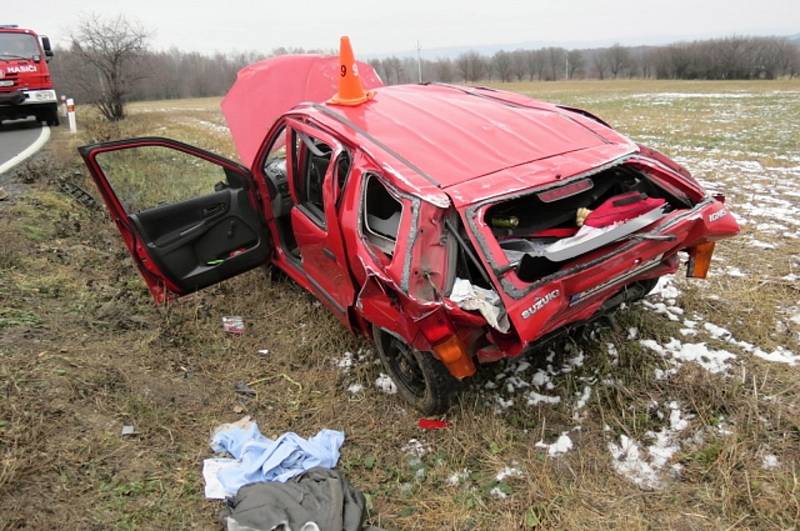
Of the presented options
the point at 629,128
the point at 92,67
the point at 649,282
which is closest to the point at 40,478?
the point at 649,282

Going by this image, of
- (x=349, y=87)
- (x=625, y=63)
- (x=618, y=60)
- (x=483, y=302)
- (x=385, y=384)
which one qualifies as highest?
(x=618, y=60)

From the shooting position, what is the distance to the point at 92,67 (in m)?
20.0

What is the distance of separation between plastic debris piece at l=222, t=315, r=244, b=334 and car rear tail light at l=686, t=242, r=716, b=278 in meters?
3.30

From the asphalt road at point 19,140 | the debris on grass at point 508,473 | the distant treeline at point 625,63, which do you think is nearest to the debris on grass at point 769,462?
the debris on grass at point 508,473

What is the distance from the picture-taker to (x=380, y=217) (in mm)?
3475

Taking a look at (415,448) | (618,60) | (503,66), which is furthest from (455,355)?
(618,60)

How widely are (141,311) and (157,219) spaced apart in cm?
88

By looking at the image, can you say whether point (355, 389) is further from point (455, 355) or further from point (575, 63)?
point (575, 63)

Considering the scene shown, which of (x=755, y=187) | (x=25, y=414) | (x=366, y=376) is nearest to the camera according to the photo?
(x=25, y=414)

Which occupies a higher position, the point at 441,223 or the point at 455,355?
the point at 441,223

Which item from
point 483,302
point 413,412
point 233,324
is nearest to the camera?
point 483,302

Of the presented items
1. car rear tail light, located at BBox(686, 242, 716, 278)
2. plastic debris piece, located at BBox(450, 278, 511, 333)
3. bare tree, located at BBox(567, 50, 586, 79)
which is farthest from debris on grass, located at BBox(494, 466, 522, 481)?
bare tree, located at BBox(567, 50, 586, 79)

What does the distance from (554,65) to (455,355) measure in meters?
93.5

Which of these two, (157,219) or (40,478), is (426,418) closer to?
(40,478)
